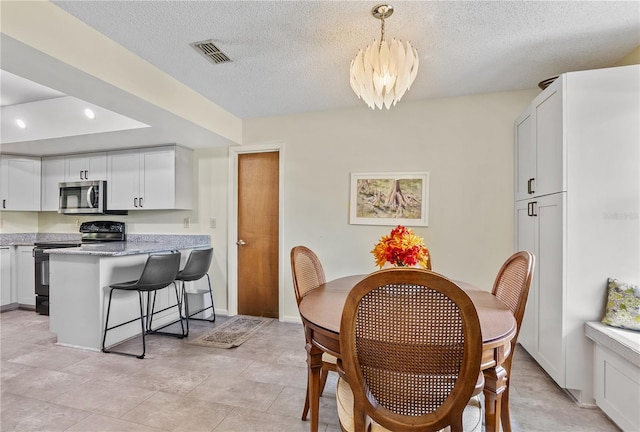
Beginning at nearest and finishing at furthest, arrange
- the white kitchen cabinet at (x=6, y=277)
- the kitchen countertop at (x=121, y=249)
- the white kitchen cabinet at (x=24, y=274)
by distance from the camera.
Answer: the kitchen countertop at (x=121, y=249), the white kitchen cabinet at (x=6, y=277), the white kitchen cabinet at (x=24, y=274)

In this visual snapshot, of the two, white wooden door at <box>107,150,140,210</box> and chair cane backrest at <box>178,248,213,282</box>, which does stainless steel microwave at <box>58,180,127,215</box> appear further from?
chair cane backrest at <box>178,248,213,282</box>

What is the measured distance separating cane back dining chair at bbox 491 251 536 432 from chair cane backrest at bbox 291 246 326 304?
1.09m

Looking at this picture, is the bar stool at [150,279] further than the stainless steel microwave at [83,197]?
No

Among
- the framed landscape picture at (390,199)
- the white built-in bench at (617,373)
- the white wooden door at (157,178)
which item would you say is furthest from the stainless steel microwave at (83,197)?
the white built-in bench at (617,373)

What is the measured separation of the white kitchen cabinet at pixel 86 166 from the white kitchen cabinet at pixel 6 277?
1170 mm

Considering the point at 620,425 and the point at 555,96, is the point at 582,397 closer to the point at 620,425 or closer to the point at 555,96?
the point at 620,425

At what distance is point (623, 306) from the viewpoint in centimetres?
181

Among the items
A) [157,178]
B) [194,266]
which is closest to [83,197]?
[157,178]

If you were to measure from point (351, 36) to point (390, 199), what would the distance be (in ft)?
5.44

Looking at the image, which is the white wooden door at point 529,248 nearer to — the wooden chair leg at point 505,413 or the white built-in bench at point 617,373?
the white built-in bench at point 617,373

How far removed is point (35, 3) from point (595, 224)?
11.6ft

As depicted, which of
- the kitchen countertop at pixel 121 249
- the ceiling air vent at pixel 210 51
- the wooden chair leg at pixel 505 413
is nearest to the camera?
the wooden chair leg at pixel 505 413

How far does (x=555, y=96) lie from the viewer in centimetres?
208

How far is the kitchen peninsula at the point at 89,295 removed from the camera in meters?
2.72
